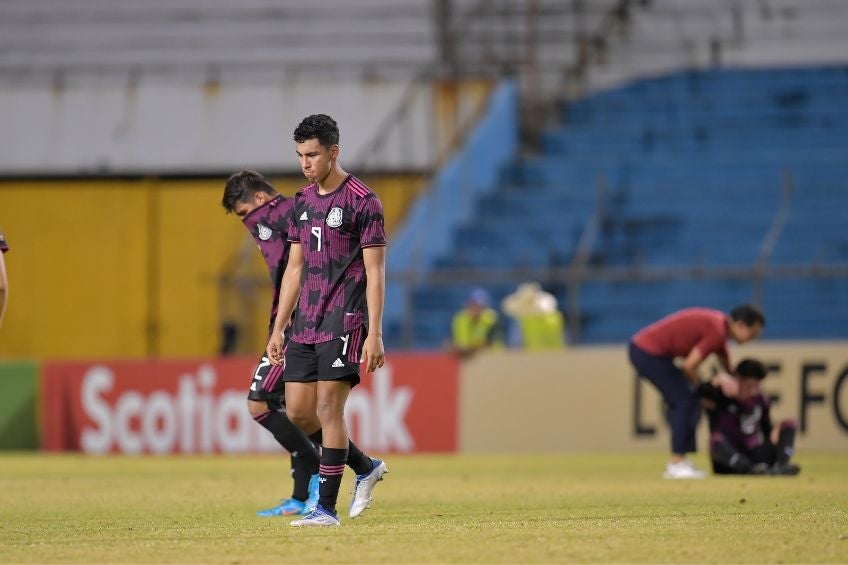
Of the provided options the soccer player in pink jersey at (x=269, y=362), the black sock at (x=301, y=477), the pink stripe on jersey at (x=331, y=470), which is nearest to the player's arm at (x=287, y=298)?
the pink stripe on jersey at (x=331, y=470)

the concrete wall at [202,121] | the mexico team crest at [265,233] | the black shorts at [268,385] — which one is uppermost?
the concrete wall at [202,121]

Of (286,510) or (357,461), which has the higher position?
(357,461)

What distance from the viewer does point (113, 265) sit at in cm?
2681

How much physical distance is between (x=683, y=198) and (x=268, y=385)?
1445 centimetres

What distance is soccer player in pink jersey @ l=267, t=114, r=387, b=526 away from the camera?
28.9ft

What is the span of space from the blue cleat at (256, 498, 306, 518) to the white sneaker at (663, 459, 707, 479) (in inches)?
177

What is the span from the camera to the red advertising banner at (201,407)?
1936 cm

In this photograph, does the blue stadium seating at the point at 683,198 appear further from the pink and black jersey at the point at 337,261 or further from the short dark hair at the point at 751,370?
the pink and black jersey at the point at 337,261

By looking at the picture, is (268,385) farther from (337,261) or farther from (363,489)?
(337,261)

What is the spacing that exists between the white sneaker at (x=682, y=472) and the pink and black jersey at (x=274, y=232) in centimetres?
470

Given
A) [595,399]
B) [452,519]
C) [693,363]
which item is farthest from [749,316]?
[595,399]

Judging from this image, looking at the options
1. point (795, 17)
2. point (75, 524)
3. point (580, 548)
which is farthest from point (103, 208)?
point (580, 548)

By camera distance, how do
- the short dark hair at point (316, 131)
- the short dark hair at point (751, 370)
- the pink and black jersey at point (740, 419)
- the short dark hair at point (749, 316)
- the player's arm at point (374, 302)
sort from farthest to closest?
the pink and black jersey at point (740, 419)
the short dark hair at point (751, 370)
the short dark hair at point (749, 316)
the short dark hair at point (316, 131)
the player's arm at point (374, 302)

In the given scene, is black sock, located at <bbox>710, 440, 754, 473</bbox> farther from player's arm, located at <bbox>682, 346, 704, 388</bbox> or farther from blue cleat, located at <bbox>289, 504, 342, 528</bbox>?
blue cleat, located at <bbox>289, 504, 342, 528</bbox>
